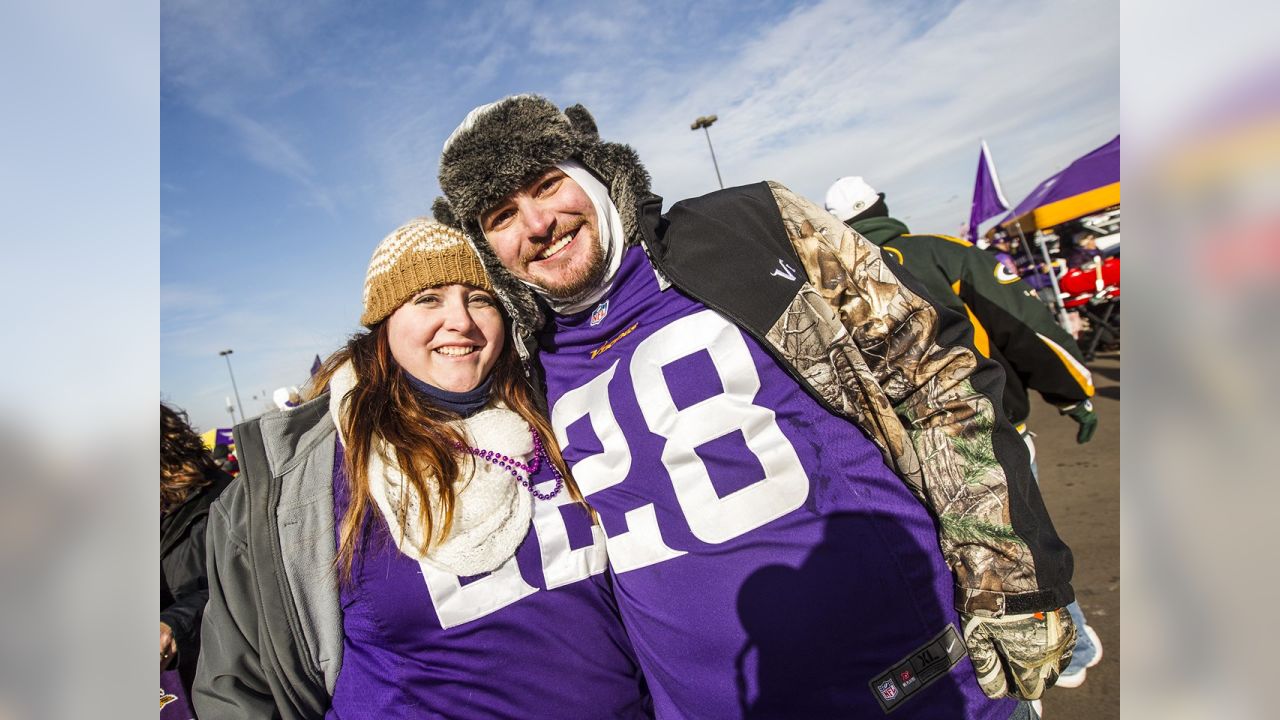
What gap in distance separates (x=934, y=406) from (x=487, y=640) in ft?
4.62

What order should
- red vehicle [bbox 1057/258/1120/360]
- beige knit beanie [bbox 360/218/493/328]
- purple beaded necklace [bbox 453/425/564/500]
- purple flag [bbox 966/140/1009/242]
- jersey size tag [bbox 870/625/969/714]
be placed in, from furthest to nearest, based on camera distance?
purple flag [bbox 966/140/1009/242] < red vehicle [bbox 1057/258/1120/360] < beige knit beanie [bbox 360/218/493/328] < purple beaded necklace [bbox 453/425/564/500] < jersey size tag [bbox 870/625/969/714]

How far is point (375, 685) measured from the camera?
66.2 inches

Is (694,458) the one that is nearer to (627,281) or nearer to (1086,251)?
(627,281)

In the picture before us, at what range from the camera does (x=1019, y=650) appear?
142 centimetres

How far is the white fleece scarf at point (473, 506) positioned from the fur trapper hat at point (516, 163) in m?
0.41

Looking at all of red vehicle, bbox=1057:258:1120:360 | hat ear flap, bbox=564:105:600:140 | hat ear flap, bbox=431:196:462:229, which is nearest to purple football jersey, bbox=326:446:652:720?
hat ear flap, bbox=431:196:462:229

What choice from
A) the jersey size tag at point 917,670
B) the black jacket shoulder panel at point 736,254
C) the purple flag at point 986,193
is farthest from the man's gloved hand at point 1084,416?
the purple flag at point 986,193

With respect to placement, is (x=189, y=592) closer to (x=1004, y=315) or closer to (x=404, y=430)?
(x=404, y=430)

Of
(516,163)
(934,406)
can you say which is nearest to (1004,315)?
(934,406)

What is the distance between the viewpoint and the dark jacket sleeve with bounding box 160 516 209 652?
7.14ft

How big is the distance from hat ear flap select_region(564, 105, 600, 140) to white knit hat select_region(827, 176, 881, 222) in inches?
79.4

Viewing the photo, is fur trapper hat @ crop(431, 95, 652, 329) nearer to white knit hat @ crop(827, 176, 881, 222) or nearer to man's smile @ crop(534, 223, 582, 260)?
man's smile @ crop(534, 223, 582, 260)

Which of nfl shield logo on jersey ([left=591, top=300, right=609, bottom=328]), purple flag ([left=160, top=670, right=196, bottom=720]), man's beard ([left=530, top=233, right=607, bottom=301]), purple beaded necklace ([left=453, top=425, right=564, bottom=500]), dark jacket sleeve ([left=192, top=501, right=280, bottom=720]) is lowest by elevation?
purple flag ([left=160, top=670, right=196, bottom=720])

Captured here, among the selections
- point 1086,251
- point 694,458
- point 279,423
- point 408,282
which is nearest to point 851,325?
point 694,458
